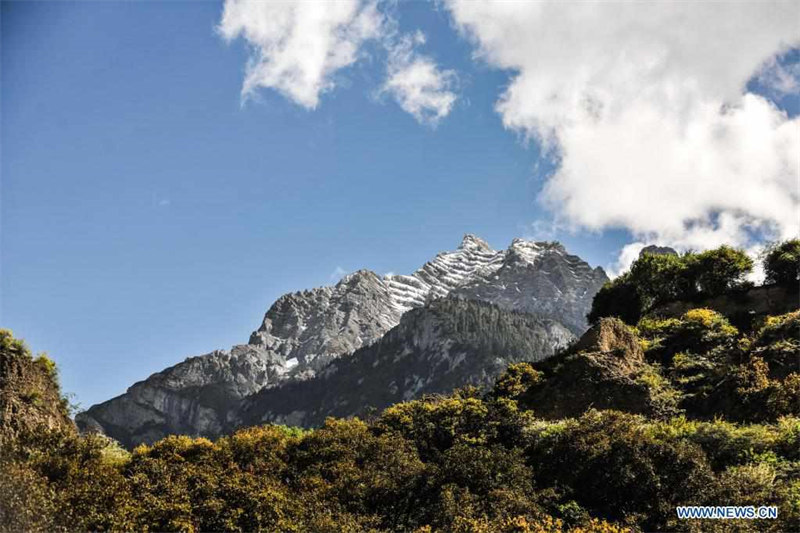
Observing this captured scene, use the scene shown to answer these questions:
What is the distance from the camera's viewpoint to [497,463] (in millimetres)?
22844

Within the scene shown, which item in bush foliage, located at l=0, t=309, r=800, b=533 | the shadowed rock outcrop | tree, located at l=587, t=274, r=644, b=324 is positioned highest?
tree, located at l=587, t=274, r=644, b=324

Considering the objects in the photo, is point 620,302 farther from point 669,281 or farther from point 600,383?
point 600,383

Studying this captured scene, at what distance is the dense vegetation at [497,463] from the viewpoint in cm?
1928

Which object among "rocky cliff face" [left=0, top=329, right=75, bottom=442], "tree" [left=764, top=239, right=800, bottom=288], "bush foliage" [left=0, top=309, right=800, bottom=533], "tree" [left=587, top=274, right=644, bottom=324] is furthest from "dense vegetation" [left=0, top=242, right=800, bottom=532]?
"tree" [left=587, top=274, right=644, bottom=324]

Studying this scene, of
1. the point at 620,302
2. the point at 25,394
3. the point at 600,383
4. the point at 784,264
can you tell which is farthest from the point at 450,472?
the point at 784,264

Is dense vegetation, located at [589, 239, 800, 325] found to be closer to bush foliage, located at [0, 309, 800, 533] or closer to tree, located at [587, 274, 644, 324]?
tree, located at [587, 274, 644, 324]

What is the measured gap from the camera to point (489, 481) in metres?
21.9

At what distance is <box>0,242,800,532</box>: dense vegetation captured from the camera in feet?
63.3

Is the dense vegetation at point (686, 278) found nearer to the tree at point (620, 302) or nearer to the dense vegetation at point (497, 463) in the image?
the tree at point (620, 302)

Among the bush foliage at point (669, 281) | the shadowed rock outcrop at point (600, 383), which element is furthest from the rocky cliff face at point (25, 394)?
the bush foliage at point (669, 281)

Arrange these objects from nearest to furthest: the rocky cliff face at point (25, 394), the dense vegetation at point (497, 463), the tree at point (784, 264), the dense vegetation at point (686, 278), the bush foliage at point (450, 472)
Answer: the bush foliage at point (450, 472), the dense vegetation at point (497, 463), the rocky cliff face at point (25, 394), the tree at point (784, 264), the dense vegetation at point (686, 278)

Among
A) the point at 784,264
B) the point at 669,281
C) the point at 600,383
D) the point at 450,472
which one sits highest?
the point at 784,264

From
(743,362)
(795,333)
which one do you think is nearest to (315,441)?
(743,362)

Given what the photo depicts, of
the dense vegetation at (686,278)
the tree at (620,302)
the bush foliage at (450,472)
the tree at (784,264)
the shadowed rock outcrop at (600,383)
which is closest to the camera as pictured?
the bush foliage at (450,472)
